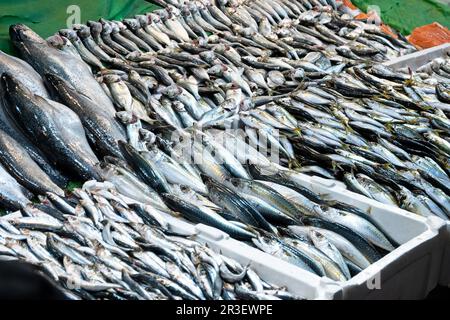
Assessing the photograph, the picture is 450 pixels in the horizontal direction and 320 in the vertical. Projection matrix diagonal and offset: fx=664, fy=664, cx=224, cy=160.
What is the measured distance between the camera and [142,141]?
4789mm

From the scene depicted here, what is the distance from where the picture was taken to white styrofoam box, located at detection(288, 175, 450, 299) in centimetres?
334

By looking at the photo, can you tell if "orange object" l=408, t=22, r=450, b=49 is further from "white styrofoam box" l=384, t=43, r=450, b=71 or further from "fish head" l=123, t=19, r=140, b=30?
"fish head" l=123, t=19, r=140, b=30

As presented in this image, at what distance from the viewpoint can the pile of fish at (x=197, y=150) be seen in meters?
3.37

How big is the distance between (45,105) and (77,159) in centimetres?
55

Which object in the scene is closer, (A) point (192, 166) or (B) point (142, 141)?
(A) point (192, 166)

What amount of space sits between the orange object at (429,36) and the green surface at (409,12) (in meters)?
0.52

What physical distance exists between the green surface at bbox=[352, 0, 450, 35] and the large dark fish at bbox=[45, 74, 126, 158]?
549cm

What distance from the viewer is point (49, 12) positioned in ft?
20.8

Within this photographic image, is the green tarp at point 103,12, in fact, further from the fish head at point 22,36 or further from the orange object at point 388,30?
the orange object at point 388,30

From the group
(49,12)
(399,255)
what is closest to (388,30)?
(49,12)

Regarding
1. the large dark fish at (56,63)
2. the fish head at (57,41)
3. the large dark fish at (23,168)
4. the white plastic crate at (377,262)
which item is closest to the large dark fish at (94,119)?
the large dark fish at (56,63)

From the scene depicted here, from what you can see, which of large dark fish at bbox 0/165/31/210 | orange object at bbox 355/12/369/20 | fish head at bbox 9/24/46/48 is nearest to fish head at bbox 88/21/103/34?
fish head at bbox 9/24/46/48
